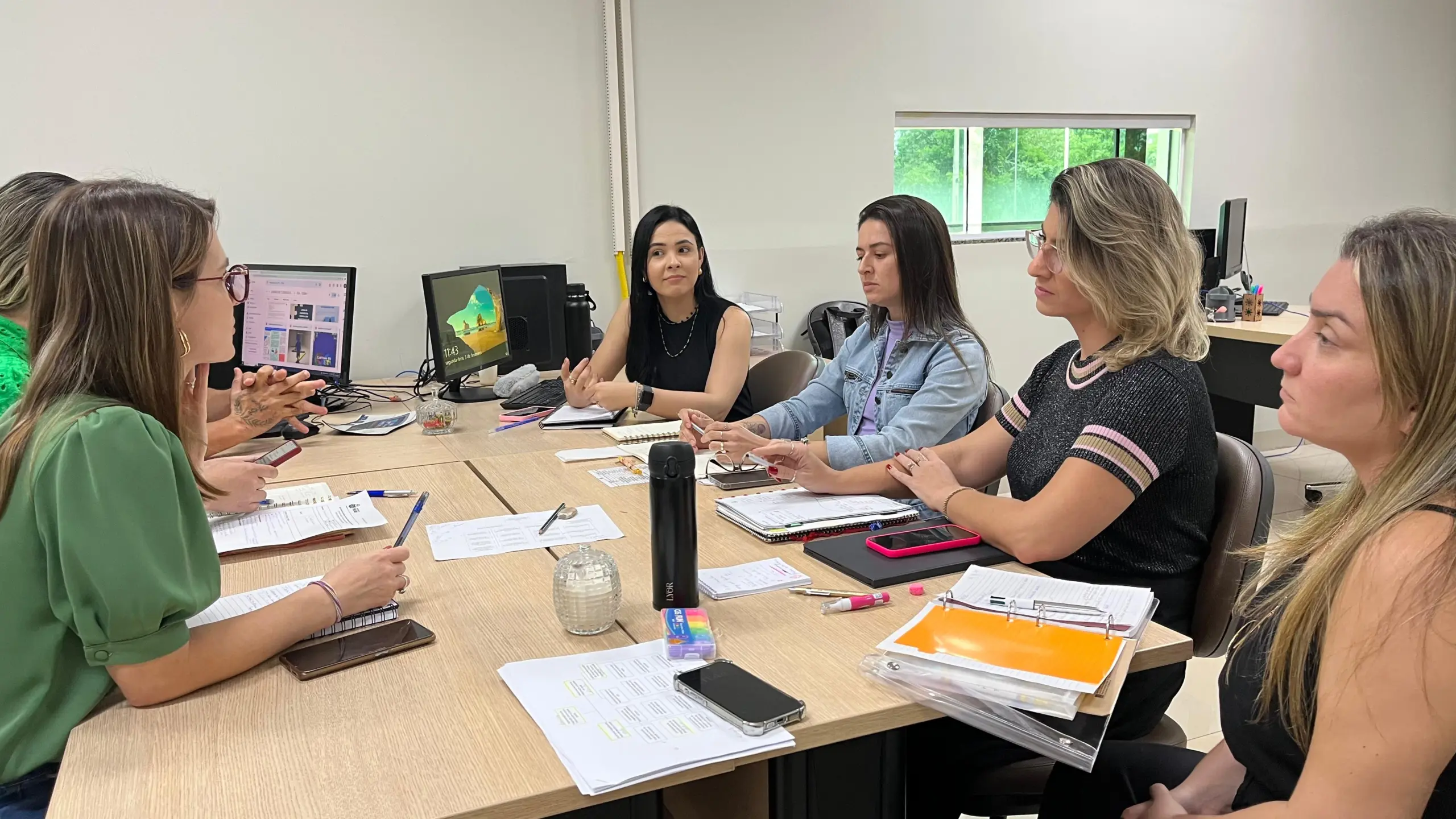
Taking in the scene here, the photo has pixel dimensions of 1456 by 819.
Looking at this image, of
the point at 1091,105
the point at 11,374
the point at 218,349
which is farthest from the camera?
the point at 1091,105

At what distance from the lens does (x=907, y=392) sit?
8.06ft

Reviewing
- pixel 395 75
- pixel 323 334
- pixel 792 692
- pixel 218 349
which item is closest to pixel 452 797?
pixel 792 692

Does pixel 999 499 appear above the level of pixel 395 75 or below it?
below

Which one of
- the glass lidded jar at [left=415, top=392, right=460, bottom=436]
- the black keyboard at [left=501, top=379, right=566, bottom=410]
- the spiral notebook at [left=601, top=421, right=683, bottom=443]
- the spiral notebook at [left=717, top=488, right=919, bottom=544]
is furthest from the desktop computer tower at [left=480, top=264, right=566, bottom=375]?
the spiral notebook at [left=717, top=488, right=919, bottom=544]

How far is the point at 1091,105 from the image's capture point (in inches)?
197

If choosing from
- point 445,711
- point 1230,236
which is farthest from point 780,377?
point 1230,236

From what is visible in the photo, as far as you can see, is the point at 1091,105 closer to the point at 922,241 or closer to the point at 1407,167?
the point at 1407,167

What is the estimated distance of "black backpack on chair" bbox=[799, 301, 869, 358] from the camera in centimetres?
450

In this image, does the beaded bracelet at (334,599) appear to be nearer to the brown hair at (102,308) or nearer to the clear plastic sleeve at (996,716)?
the brown hair at (102,308)

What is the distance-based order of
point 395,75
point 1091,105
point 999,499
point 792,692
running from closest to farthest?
point 792,692, point 999,499, point 395,75, point 1091,105

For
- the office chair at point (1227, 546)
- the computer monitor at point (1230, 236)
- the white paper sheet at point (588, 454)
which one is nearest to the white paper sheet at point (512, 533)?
the white paper sheet at point (588, 454)

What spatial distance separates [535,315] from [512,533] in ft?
6.81

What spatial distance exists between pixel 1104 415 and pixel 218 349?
1.36m

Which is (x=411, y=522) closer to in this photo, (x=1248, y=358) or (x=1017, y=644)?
(x=1017, y=644)
